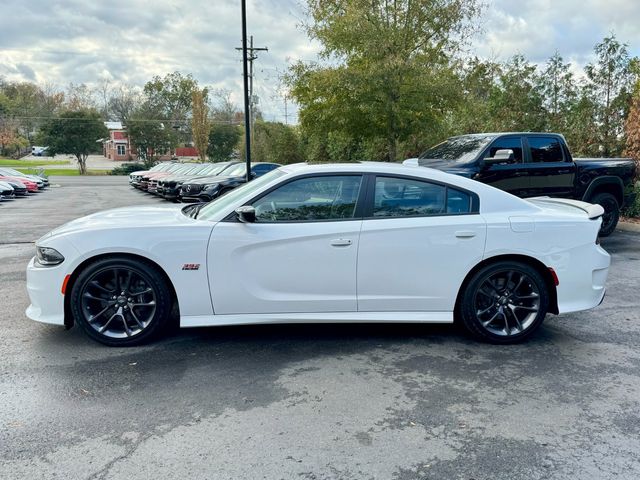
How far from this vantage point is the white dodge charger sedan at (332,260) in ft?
13.5

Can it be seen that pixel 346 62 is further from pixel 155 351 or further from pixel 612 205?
pixel 155 351

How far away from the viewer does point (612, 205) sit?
32.6 ft

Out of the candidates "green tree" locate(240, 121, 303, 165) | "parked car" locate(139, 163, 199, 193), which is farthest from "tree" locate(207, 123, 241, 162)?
"parked car" locate(139, 163, 199, 193)

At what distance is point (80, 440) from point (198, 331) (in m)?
1.81

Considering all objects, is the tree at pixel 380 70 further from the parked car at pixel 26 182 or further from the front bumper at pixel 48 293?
the parked car at pixel 26 182

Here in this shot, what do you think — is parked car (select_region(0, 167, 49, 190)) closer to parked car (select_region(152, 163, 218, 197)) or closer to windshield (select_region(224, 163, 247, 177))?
parked car (select_region(152, 163, 218, 197))

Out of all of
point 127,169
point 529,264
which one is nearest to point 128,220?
point 529,264

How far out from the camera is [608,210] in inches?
394

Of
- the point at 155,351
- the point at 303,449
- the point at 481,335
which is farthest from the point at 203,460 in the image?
the point at 481,335

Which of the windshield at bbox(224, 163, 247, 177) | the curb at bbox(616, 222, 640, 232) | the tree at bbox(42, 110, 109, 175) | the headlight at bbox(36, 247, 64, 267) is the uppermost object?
the tree at bbox(42, 110, 109, 175)

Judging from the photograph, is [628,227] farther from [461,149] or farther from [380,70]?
[380,70]

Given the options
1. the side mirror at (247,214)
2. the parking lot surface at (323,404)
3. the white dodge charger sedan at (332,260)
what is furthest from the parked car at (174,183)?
the side mirror at (247,214)

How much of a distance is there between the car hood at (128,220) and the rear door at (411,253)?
1.57m

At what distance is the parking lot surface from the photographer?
2709mm
